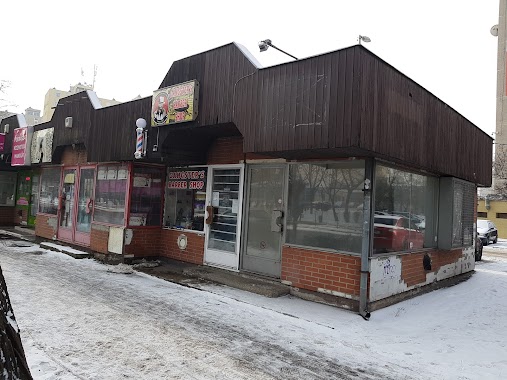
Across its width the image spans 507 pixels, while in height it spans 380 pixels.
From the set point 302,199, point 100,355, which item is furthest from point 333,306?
point 100,355

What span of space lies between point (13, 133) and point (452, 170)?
16754 millimetres

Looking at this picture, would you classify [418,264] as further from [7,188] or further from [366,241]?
[7,188]

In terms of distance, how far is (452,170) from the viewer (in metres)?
9.34

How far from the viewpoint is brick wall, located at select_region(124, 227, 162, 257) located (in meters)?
10.3

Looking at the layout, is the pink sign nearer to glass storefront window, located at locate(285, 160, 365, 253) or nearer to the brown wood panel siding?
the brown wood panel siding

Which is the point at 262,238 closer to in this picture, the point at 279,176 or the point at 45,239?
the point at 279,176

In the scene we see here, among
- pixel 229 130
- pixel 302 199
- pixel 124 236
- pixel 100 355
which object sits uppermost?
pixel 229 130

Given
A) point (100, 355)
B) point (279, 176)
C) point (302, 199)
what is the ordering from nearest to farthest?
point (100, 355) < point (302, 199) < point (279, 176)

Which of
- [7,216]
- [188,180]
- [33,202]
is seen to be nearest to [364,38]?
[188,180]

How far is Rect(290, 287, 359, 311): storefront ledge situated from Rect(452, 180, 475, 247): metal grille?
14.9 feet

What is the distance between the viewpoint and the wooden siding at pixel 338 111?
236 inches

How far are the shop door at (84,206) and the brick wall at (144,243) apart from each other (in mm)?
2202

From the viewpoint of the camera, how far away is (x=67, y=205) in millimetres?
13141

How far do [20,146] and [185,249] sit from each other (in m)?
9.89
